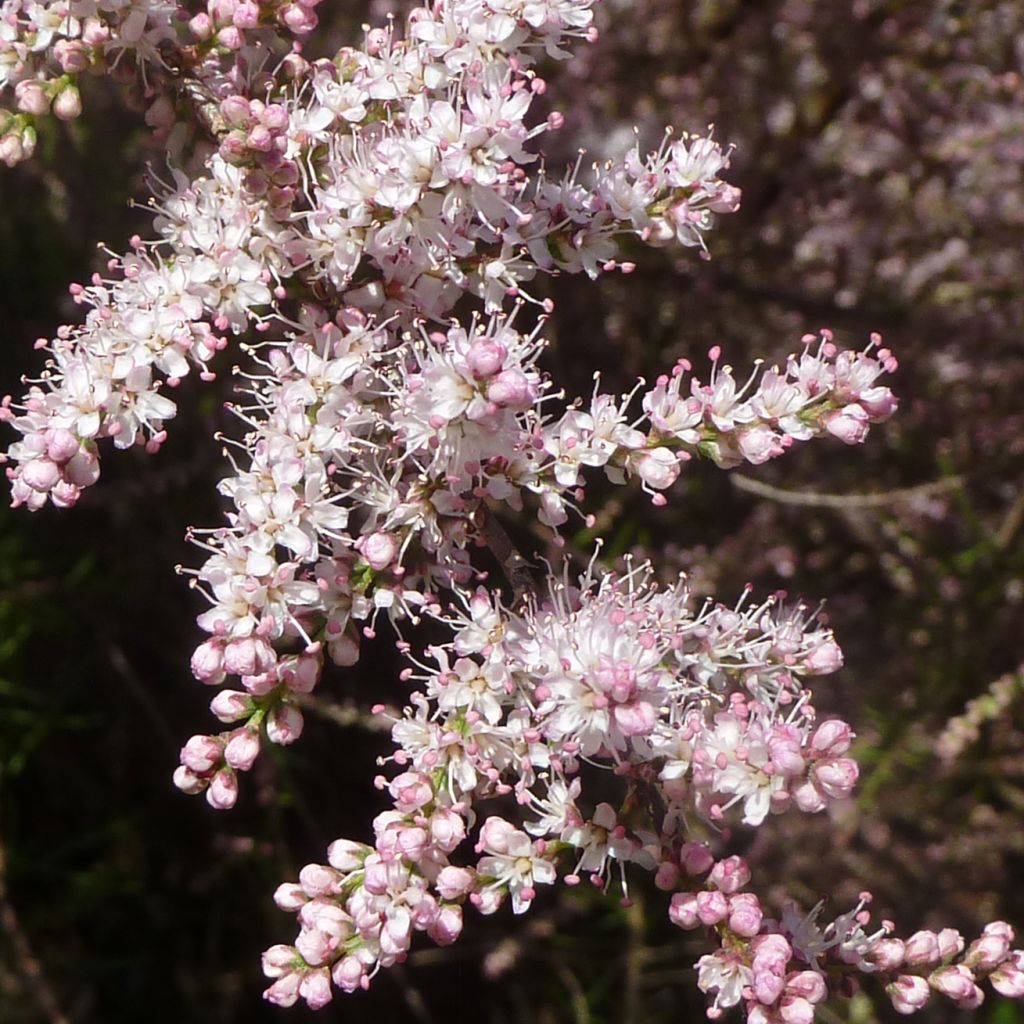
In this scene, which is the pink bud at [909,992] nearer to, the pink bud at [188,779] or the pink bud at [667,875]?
the pink bud at [667,875]

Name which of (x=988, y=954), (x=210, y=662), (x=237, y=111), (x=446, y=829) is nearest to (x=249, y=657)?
(x=210, y=662)

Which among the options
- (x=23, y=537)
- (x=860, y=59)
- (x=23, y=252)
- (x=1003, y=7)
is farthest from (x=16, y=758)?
(x=1003, y=7)

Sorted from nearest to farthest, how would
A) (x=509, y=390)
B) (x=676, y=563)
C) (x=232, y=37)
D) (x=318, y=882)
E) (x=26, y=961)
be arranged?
1. (x=509, y=390)
2. (x=318, y=882)
3. (x=232, y=37)
4. (x=26, y=961)
5. (x=676, y=563)

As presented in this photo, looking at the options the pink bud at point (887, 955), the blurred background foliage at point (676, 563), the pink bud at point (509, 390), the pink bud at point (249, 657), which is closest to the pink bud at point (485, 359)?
the pink bud at point (509, 390)

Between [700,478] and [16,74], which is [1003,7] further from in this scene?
[16,74]

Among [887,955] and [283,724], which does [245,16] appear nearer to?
[283,724]

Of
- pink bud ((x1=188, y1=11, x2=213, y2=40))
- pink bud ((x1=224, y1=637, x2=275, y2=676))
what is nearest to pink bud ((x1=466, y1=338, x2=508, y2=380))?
pink bud ((x1=224, y1=637, x2=275, y2=676))
